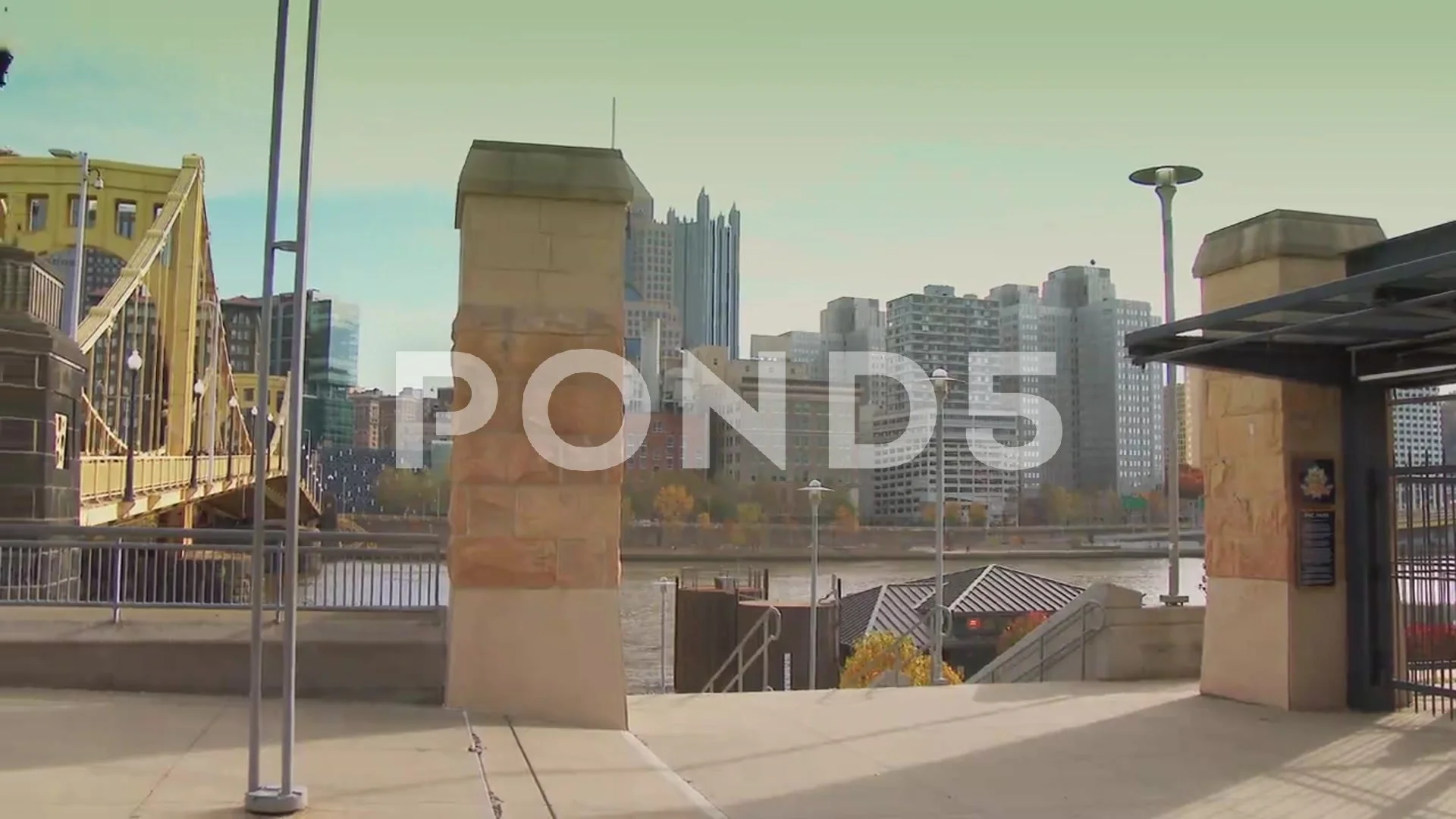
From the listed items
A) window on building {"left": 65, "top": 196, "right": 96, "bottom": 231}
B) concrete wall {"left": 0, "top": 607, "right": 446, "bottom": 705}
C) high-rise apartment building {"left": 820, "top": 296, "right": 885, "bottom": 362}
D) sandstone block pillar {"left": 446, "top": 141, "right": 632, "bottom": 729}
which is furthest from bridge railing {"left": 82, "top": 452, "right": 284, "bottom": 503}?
high-rise apartment building {"left": 820, "top": 296, "right": 885, "bottom": 362}

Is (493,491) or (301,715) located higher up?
(493,491)

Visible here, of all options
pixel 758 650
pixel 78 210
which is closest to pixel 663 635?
pixel 758 650

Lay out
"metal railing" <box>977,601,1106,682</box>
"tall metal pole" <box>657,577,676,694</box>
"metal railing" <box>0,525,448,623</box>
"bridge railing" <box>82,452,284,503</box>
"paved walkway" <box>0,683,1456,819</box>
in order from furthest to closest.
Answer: "bridge railing" <box>82,452,284,503</box> < "tall metal pole" <box>657,577,676,694</box> < "metal railing" <box>977,601,1106,682</box> < "metal railing" <box>0,525,448,623</box> < "paved walkway" <box>0,683,1456,819</box>

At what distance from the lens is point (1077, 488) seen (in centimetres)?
10819

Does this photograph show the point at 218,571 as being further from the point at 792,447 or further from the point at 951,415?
the point at 951,415

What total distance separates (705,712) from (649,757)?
220 cm

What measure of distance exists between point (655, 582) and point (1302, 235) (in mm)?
22062

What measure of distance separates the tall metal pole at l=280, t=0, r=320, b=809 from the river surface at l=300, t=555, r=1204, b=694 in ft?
10.1

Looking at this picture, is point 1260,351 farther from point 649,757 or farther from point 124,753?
point 124,753

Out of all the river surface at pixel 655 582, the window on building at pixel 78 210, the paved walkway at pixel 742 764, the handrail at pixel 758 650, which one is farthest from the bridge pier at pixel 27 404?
the window on building at pixel 78 210

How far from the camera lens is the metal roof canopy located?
7.53 meters

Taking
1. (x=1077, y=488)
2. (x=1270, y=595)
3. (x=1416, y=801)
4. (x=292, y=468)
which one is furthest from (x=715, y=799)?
(x=1077, y=488)

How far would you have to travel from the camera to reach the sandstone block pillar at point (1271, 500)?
383 inches

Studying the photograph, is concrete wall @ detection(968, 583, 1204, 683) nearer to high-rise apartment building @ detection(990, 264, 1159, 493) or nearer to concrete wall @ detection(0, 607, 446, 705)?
concrete wall @ detection(0, 607, 446, 705)
